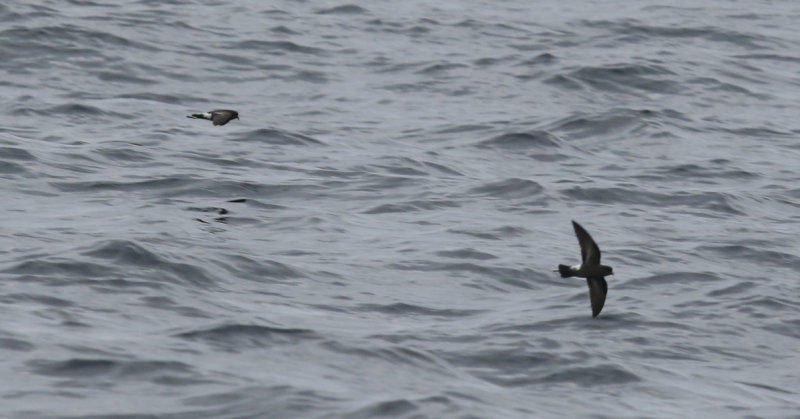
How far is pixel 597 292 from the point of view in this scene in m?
11.9

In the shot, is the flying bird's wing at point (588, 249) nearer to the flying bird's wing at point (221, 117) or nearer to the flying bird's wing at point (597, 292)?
the flying bird's wing at point (597, 292)

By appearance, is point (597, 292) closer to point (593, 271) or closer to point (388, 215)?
point (593, 271)

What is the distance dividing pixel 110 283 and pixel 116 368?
84.5 inches

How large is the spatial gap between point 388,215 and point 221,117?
7.33 feet

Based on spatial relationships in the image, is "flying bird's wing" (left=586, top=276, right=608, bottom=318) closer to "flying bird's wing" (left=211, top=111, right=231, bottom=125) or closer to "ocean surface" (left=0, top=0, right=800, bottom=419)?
"ocean surface" (left=0, top=0, right=800, bottom=419)

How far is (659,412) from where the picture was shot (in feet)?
34.6

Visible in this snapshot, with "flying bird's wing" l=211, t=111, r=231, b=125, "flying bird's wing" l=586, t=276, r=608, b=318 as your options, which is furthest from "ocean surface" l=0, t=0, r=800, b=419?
"flying bird's wing" l=211, t=111, r=231, b=125

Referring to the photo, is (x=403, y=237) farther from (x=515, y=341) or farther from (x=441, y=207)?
(x=515, y=341)

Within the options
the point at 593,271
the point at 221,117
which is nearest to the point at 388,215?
the point at 221,117

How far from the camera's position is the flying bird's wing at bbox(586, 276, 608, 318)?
38.7 ft

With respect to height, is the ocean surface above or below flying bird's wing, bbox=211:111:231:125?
below

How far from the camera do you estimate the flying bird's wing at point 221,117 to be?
1634 centimetres

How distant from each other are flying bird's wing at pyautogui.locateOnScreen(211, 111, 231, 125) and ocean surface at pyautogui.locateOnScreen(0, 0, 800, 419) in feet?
2.03

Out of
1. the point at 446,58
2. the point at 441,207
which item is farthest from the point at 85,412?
the point at 446,58
